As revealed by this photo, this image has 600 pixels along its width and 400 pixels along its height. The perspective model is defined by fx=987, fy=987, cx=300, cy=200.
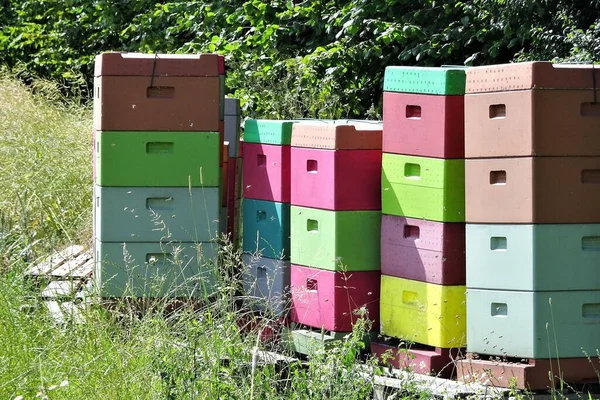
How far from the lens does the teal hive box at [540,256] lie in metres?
3.92

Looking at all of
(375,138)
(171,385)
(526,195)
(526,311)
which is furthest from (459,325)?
(171,385)

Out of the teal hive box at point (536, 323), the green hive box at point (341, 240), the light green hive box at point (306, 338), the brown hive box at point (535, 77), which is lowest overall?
the light green hive box at point (306, 338)

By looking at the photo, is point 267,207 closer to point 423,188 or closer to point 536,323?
point 423,188

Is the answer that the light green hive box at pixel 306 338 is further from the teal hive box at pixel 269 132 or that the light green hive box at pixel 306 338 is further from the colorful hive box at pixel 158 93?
the colorful hive box at pixel 158 93

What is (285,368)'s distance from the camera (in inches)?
170

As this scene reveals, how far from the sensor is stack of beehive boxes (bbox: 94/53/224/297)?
477 cm

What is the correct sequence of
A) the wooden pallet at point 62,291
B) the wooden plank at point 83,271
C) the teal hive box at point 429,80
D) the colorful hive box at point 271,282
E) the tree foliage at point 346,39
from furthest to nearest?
the tree foliage at point 346,39 < the wooden plank at point 83,271 < the colorful hive box at point 271,282 < the wooden pallet at point 62,291 < the teal hive box at point 429,80

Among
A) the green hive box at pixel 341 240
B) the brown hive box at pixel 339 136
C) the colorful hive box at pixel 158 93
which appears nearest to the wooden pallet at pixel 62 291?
the colorful hive box at pixel 158 93

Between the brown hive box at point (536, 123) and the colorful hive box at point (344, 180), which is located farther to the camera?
the colorful hive box at point (344, 180)

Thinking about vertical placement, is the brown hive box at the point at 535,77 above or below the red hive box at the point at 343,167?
above

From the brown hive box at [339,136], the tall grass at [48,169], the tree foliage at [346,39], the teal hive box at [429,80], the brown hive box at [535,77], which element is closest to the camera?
the brown hive box at [535,77]

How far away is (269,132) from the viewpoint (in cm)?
484

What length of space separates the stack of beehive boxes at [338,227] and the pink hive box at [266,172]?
0.19m

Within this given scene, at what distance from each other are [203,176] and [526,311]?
172 cm
